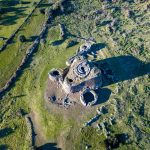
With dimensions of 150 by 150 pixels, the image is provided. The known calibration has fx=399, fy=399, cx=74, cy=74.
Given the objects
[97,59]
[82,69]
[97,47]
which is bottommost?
[97,59]

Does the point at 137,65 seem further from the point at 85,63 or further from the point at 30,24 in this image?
the point at 30,24

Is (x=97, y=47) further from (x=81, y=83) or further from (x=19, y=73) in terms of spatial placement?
(x=19, y=73)

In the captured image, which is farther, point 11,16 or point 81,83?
point 11,16

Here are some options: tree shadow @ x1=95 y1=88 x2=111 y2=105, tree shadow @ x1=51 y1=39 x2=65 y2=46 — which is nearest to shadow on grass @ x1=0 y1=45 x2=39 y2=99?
tree shadow @ x1=51 y1=39 x2=65 y2=46

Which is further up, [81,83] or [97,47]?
[81,83]

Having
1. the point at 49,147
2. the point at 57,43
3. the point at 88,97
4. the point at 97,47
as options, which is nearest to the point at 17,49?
the point at 57,43

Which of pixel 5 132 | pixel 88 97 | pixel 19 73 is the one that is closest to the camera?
pixel 5 132

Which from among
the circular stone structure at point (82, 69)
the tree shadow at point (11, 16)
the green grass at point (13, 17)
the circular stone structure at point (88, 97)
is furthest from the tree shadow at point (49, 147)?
the tree shadow at point (11, 16)

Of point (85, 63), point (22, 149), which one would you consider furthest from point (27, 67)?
point (22, 149)
